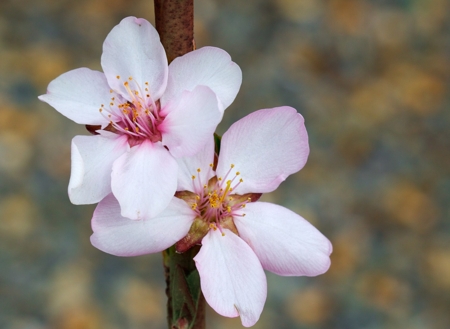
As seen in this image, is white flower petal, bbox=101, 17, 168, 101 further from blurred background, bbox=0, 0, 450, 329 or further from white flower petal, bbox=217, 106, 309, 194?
blurred background, bbox=0, 0, 450, 329

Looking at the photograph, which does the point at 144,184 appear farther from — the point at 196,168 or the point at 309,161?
the point at 309,161

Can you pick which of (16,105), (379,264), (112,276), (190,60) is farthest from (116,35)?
(16,105)

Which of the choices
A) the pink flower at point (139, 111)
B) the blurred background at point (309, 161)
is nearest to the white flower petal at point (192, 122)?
the pink flower at point (139, 111)

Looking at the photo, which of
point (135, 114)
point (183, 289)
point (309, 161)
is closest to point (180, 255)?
point (183, 289)

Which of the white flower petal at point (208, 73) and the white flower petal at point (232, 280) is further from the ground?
the white flower petal at point (208, 73)

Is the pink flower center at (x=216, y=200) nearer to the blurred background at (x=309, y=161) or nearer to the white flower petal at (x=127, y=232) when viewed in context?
the white flower petal at (x=127, y=232)

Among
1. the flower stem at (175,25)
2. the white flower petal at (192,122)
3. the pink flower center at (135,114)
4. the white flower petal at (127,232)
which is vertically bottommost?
the white flower petal at (127,232)

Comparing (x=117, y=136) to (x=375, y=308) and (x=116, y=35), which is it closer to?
(x=116, y=35)
